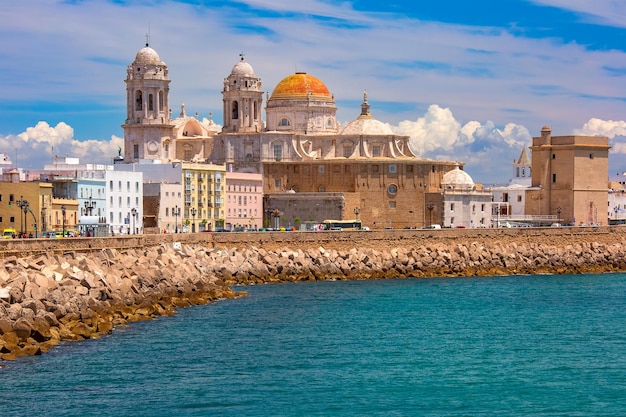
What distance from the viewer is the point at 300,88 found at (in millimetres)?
100875

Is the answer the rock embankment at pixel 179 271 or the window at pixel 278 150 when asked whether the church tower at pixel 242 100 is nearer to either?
the window at pixel 278 150

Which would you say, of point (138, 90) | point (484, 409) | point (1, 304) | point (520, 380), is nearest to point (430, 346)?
point (520, 380)

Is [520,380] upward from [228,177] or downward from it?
downward

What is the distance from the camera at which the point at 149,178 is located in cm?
8581

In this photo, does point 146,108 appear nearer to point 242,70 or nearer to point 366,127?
point 242,70

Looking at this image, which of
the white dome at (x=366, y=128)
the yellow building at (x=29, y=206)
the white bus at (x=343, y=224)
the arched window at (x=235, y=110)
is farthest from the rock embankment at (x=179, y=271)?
the arched window at (x=235, y=110)

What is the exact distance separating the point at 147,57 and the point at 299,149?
49.8 feet

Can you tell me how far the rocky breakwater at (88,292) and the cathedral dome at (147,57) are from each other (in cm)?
3384

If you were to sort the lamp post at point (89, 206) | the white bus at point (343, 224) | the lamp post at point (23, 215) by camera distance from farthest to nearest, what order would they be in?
the white bus at point (343, 224) → the lamp post at point (89, 206) → the lamp post at point (23, 215)

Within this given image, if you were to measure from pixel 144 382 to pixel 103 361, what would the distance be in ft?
8.81

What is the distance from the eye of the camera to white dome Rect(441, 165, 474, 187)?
95025 mm

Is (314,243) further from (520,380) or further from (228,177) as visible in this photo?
(520,380)

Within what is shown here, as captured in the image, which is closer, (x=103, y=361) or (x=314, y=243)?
(x=103, y=361)

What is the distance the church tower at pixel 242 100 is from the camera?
319 feet
